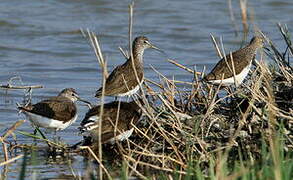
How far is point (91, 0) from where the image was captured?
18297mm

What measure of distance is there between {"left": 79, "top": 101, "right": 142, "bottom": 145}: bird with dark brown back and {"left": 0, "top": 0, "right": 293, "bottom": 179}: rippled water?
179 cm

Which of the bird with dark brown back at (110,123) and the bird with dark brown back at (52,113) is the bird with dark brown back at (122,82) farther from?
the bird with dark brown back at (110,123)

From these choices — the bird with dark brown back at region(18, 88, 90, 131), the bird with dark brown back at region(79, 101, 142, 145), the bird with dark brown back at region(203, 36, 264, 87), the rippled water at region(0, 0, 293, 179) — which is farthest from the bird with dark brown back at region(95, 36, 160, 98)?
the rippled water at region(0, 0, 293, 179)

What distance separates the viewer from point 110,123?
7.33 meters

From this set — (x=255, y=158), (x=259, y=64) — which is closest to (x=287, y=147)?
(x=255, y=158)

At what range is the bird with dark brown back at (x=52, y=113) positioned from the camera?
7.76 meters

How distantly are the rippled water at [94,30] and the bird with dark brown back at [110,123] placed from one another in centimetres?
179

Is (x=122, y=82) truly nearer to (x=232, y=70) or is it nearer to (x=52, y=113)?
(x=52, y=113)

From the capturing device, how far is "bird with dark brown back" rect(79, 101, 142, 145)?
7.22 meters

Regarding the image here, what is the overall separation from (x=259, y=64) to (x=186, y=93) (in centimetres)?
99

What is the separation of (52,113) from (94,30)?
8281mm

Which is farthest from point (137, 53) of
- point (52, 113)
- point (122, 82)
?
point (52, 113)

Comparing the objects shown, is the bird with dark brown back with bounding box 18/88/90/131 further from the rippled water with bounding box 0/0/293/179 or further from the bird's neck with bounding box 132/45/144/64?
the bird's neck with bounding box 132/45/144/64

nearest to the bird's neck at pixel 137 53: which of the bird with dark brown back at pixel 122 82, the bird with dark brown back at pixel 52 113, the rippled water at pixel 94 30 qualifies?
the bird with dark brown back at pixel 122 82
